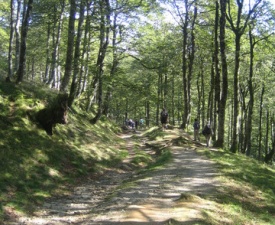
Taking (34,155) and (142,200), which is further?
(34,155)

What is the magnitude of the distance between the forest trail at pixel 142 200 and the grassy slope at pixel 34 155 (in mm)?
695

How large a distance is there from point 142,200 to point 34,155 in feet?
17.5

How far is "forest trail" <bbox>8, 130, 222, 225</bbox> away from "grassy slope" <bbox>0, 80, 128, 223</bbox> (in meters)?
0.69

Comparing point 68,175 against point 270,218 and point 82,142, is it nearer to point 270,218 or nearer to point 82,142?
point 82,142

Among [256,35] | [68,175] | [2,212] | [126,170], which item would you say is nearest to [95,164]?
[126,170]

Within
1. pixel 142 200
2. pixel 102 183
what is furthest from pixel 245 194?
pixel 102 183

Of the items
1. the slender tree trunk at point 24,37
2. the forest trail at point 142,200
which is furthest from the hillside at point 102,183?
the slender tree trunk at point 24,37

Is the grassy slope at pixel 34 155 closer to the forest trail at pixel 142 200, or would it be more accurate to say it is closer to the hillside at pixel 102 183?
the hillside at pixel 102 183

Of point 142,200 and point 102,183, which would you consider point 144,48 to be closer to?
point 102,183

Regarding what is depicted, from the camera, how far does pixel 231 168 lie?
15031 millimetres

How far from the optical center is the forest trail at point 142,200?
27.6 feet

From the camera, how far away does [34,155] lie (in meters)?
13.1

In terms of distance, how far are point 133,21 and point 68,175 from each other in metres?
17.3

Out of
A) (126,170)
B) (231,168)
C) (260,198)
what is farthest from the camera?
(126,170)
